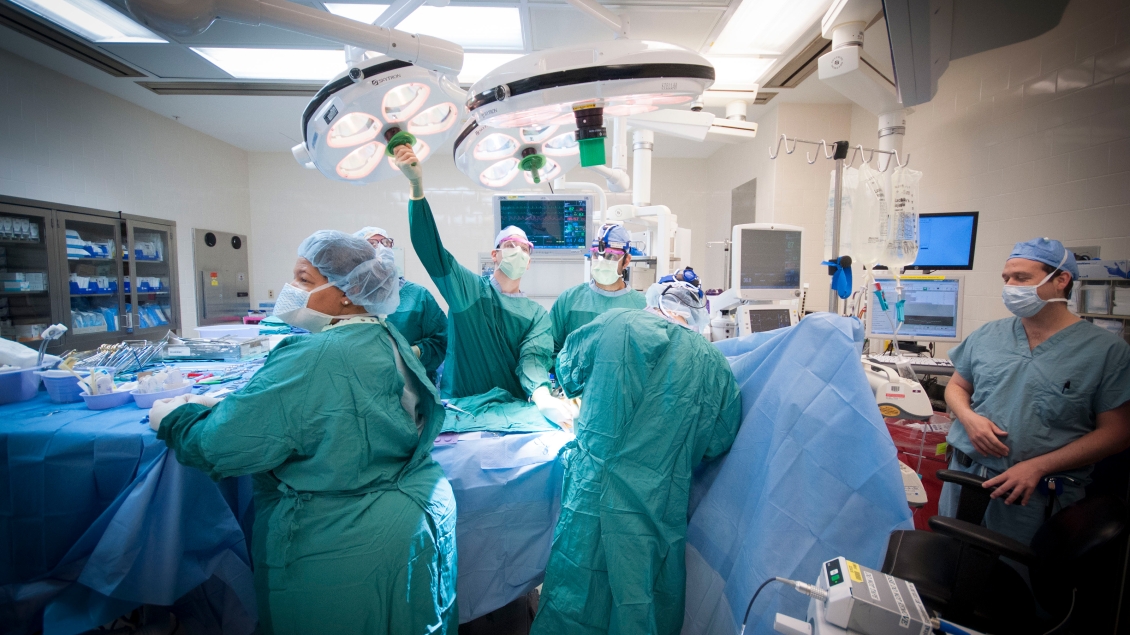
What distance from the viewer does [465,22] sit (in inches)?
120

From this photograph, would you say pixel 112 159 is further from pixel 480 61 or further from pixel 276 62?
pixel 480 61

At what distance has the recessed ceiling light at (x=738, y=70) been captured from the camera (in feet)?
11.7

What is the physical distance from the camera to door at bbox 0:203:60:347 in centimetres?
354

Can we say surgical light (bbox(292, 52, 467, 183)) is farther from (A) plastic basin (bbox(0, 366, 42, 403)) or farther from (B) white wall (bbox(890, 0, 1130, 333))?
(B) white wall (bbox(890, 0, 1130, 333))

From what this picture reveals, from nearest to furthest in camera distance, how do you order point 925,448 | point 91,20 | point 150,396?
point 150,396 < point 925,448 < point 91,20

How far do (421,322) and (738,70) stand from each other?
3.20 m

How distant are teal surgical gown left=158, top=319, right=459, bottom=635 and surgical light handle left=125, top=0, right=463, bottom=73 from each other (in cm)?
80

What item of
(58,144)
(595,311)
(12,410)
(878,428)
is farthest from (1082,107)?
(58,144)

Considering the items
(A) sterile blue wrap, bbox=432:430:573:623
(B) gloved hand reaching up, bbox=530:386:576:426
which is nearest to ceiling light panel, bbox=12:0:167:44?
(B) gloved hand reaching up, bbox=530:386:576:426

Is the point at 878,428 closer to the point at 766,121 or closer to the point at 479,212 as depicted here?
the point at 766,121

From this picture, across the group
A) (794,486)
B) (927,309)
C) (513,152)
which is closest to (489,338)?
(513,152)

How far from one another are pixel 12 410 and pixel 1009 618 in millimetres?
3416

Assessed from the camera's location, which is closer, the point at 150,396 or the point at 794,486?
the point at 794,486

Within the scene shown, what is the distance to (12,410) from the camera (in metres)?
1.73
